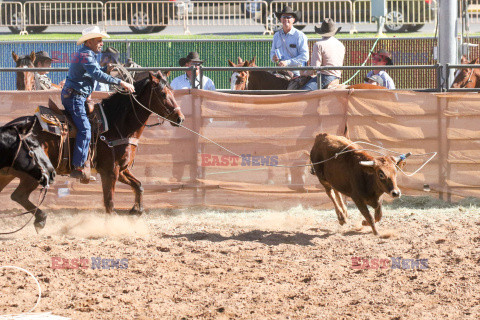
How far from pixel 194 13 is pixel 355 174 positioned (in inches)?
564

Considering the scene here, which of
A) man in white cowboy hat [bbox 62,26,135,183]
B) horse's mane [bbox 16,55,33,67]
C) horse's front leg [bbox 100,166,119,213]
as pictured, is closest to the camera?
man in white cowboy hat [bbox 62,26,135,183]

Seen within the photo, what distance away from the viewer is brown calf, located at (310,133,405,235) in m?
8.54

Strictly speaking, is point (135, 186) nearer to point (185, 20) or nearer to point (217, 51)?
point (217, 51)

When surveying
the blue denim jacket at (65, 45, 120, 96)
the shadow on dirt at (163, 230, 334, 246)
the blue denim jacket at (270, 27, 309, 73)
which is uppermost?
the blue denim jacket at (270, 27, 309, 73)

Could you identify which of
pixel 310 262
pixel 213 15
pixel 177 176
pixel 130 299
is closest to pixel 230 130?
pixel 177 176

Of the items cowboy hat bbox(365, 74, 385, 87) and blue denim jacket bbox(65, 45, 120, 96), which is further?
cowboy hat bbox(365, 74, 385, 87)

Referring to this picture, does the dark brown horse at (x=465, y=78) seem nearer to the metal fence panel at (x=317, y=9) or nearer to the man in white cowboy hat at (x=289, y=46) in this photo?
the man in white cowboy hat at (x=289, y=46)

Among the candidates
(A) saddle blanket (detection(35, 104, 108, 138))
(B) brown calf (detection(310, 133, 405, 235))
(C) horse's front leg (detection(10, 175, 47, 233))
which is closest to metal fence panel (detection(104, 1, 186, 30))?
(A) saddle blanket (detection(35, 104, 108, 138))

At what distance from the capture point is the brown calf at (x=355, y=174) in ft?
28.0

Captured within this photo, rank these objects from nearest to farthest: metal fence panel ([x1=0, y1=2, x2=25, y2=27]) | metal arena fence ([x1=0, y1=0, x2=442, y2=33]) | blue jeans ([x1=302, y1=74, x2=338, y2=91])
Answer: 1. blue jeans ([x1=302, y1=74, x2=338, y2=91])
2. metal arena fence ([x1=0, y1=0, x2=442, y2=33])
3. metal fence panel ([x1=0, y1=2, x2=25, y2=27])

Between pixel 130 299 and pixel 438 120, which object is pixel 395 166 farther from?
pixel 130 299

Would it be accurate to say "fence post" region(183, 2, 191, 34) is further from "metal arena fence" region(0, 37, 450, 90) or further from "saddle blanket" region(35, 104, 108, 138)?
"saddle blanket" region(35, 104, 108, 138)

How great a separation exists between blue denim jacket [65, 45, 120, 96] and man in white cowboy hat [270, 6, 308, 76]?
156 inches

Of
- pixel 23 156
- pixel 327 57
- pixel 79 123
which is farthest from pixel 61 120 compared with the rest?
pixel 327 57
